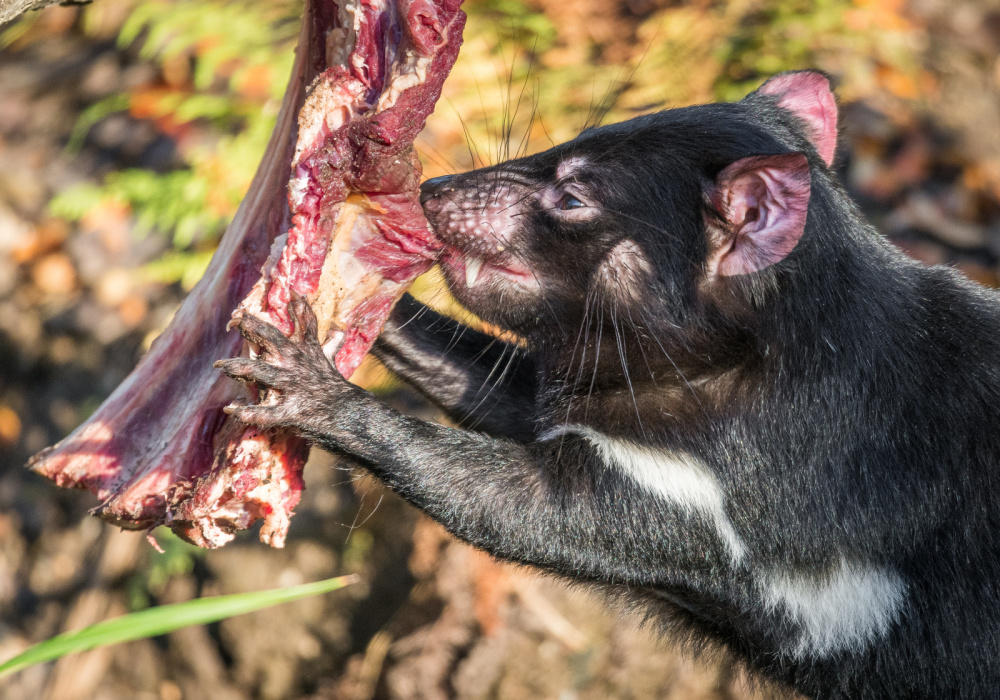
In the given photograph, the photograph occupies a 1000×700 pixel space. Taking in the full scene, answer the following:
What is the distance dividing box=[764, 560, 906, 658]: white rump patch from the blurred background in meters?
1.84

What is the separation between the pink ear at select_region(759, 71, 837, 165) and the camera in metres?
2.78

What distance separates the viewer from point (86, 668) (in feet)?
16.6

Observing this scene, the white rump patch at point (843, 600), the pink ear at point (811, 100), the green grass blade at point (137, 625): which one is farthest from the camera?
the pink ear at point (811, 100)

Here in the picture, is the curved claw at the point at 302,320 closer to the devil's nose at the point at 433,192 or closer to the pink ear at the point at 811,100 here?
the devil's nose at the point at 433,192

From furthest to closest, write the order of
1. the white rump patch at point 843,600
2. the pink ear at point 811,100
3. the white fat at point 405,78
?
the pink ear at point 811,100
the white rump patch at point 843,600
the white fat at point 405,78

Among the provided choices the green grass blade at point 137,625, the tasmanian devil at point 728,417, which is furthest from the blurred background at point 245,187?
the green grass blade at point 137,625

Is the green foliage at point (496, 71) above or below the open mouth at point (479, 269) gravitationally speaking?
below

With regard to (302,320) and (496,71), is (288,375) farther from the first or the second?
(496,71)

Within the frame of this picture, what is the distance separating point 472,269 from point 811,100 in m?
1.25

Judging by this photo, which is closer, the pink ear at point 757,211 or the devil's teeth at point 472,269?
the pink ear at point 757,211

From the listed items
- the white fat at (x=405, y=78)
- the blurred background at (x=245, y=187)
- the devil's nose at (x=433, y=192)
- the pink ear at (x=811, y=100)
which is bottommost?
the blurred background at (x=245, y=187)

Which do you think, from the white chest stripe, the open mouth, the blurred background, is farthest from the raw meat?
the blurred background

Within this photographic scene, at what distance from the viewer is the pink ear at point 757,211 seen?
1989mm

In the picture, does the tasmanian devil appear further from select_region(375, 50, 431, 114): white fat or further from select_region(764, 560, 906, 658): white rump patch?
select_region(375, 50, 431, 114): white fat
